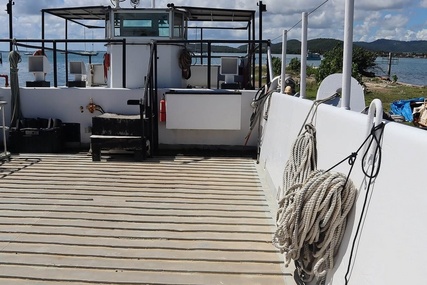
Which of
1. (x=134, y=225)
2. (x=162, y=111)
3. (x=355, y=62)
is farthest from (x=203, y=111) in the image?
(x=355, y=62)

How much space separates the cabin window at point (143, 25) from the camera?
9.62 m

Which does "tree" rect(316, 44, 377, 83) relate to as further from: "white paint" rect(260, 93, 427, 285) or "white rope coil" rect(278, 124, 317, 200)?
"white paint" rect(260, 93, 427, 285)

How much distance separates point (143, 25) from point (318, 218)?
25.0ft

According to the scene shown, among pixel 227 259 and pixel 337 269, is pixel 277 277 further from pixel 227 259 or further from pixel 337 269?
pixel 337 269

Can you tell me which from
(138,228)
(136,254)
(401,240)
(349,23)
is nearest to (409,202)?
(401,240)

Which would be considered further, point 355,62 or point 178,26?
point 355,62

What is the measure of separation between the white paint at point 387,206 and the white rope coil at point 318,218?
0.05 meters

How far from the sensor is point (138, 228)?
4648mm

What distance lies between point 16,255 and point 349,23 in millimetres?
3003

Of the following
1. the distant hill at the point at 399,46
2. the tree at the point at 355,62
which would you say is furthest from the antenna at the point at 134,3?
the distant hill at the point at 399,46

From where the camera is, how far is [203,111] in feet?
27.5

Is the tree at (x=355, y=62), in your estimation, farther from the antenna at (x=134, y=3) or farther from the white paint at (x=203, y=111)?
the antenna at (x=134, y=3)

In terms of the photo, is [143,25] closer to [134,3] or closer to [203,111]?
[134,3]

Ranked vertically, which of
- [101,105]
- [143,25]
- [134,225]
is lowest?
[134,225]
